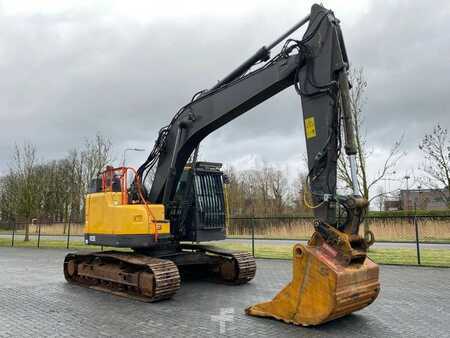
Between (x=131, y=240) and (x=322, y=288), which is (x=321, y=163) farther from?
(x=131, y=240)

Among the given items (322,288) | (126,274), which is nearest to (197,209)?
(126,274)


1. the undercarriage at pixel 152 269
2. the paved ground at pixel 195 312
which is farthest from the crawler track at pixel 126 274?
the paved ground at pixel 195 312

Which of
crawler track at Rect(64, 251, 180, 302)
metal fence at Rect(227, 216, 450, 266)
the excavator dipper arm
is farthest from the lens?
metal fence at Rect(227, 216, 450, 266)

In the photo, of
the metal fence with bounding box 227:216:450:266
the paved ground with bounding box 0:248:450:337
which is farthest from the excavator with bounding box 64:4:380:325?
the metal fence with bounding box 227:216:450:266

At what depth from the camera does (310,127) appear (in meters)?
6.87

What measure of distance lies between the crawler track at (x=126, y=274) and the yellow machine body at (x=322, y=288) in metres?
2.47

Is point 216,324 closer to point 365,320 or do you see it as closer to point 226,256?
point 365,320

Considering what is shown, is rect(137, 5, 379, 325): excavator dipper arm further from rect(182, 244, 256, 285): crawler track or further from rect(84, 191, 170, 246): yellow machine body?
rect(182, 244, 256, 285): crawler track

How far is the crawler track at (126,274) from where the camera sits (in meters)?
8.07

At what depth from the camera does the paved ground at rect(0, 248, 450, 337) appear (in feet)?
19.8

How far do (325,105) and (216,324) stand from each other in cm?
369

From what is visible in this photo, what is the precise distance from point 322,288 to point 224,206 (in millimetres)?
4577

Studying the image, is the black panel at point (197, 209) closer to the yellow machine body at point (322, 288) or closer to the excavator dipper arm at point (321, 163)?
the excavator dipper arm at point (321, 163)

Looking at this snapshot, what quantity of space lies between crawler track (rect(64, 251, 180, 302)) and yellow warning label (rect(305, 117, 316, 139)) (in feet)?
12.2
